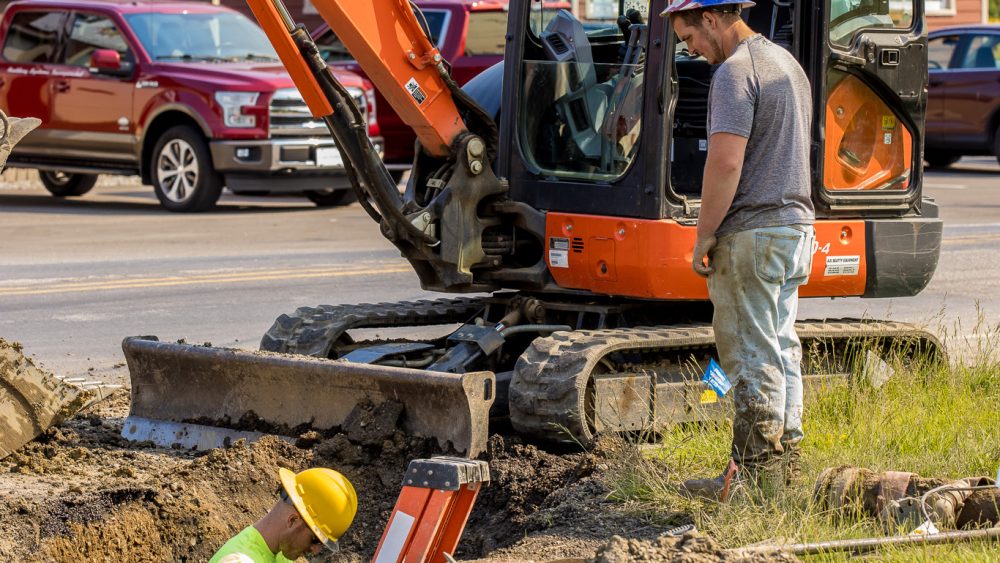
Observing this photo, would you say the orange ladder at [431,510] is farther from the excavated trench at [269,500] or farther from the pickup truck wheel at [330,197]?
the pickup truck wheel at [330,197]

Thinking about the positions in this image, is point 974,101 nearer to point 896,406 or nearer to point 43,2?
point 43,2

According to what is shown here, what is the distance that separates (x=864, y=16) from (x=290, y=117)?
1018 cm

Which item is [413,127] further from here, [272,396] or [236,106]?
[236,106]

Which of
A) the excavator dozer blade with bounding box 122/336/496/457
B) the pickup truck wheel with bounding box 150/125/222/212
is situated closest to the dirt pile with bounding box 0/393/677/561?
the excavator dozer blade with bounding box 122/336/496/457

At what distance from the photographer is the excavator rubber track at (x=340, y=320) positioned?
7930 millimetres

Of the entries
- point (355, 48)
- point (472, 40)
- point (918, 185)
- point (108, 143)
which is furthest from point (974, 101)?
point (355, 48)

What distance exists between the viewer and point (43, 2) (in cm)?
1862

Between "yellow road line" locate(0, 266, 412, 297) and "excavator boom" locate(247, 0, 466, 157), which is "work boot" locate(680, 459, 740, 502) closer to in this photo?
"excavator boom" locate(247, 0, 466, 157)

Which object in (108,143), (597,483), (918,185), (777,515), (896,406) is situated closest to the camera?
(777,515)

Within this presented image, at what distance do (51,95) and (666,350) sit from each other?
12378 mm

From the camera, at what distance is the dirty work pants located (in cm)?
587

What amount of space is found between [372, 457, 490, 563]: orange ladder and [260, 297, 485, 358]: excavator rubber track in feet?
9.12

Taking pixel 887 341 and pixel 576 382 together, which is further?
pixel 887 341

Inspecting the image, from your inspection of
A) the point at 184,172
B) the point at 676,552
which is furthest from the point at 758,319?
the point at 184,172
